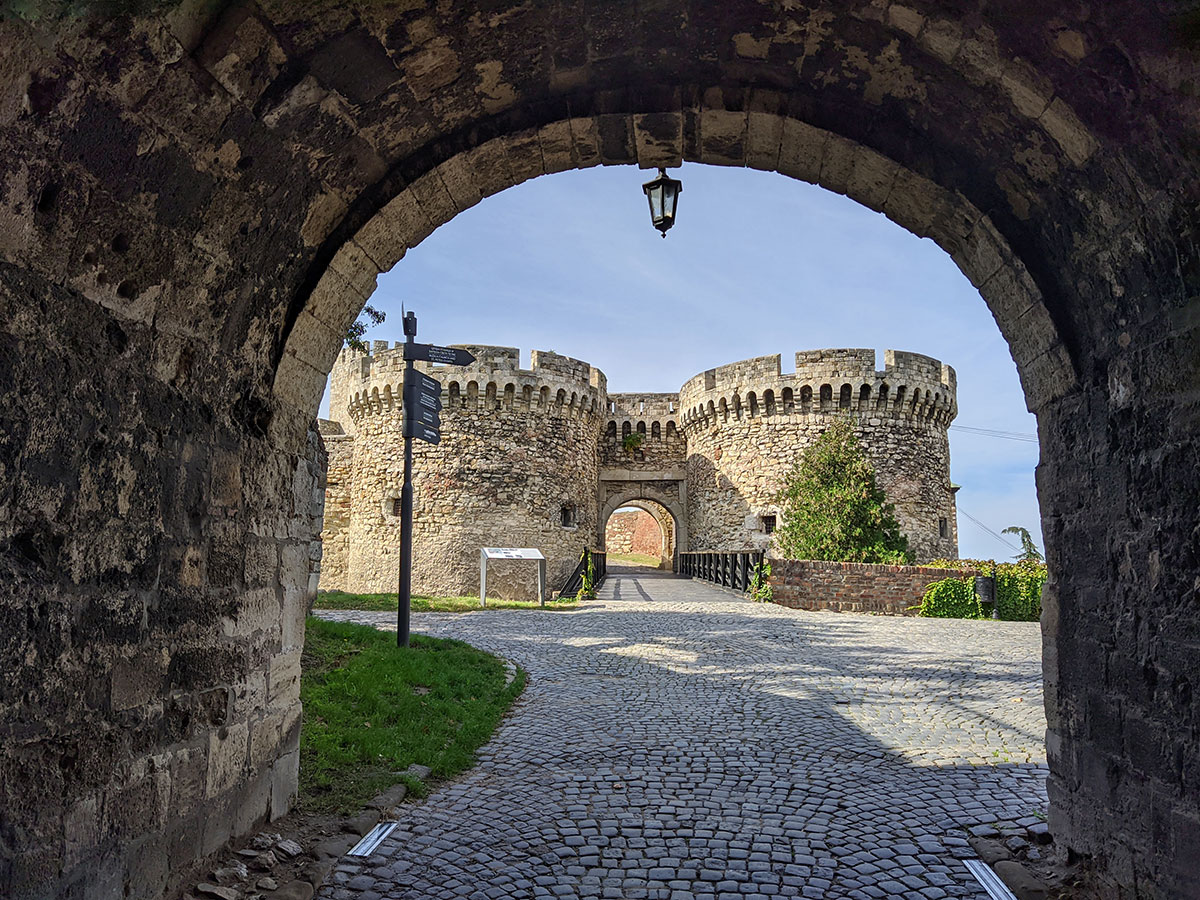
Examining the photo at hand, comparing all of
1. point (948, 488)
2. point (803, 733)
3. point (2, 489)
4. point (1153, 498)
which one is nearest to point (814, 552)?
point (948, 488)

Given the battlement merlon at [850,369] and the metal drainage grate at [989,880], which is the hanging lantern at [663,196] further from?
the battlement merlon at [850,369]

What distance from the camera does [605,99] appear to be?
3139 mm

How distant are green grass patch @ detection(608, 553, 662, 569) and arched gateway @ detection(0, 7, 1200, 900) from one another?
32.2 m

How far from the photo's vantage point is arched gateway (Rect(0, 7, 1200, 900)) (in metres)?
2.14

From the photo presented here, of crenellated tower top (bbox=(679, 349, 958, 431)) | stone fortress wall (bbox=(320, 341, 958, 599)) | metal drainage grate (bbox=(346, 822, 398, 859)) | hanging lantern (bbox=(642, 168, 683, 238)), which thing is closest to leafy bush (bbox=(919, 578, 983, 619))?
stone fortress wall (bbox=(320, 341, 958, 599))

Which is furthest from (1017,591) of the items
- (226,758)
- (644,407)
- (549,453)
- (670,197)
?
(226,758)

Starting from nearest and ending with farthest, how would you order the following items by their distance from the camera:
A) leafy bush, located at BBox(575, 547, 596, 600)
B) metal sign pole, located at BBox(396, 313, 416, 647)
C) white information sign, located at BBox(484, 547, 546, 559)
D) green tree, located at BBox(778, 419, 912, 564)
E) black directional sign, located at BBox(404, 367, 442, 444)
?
metal sign pole, located at BBox(396, 313, 416, 647) → black directional sign, located at BBox(404, 367, 442, 444) → white information sign, located at BBox(484, 547, 546, 559) → leafy bush, located at BBox(575, 547, 596, 600) → green tree, located at BBox(778, 419, 912, 564)

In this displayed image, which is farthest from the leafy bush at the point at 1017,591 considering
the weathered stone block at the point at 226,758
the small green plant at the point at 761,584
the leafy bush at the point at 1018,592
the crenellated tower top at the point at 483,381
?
the weathered stone block at the point at 226,758

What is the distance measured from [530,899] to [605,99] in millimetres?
3059

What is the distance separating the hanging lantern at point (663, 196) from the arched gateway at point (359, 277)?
0.45m

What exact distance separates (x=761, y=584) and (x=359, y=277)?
13.5 metres

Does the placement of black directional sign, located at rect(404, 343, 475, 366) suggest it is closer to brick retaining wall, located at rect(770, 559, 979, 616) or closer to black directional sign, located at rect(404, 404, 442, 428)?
black directional sign, located at rect(404, 404, 442, 428)

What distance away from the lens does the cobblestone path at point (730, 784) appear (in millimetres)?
2969

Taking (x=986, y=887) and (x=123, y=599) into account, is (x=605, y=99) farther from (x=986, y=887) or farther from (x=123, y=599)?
(x=986, y=887)
